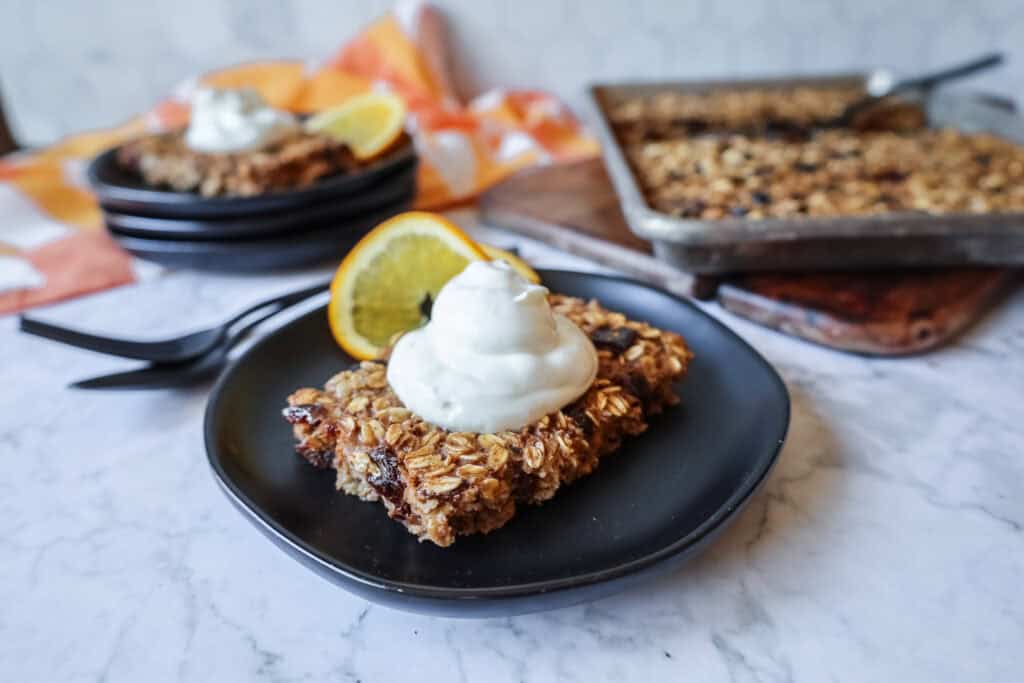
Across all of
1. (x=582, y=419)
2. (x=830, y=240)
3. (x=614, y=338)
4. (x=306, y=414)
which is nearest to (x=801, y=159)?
(x=830, y=240)

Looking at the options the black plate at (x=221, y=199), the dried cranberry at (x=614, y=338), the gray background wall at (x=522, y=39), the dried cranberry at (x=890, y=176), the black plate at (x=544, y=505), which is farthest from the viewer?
the gray background wall at (x=522, y=39)

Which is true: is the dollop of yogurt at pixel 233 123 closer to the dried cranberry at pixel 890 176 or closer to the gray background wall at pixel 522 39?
the gray background wall at pixel 522 39

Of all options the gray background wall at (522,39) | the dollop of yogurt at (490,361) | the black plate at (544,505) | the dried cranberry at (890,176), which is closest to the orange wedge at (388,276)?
the black plate at (544,505)

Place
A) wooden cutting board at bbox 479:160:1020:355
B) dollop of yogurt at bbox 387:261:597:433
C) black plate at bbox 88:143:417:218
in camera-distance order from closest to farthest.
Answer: dollop of yogurt at bbox 387:261:597:433 → wooden cutting board at bbox 479:160:1020:355 → black plate at bbox 88:143:417:218

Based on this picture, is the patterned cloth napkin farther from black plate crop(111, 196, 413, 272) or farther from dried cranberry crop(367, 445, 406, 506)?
dried cranberry crop(367, 445, 406, 506)

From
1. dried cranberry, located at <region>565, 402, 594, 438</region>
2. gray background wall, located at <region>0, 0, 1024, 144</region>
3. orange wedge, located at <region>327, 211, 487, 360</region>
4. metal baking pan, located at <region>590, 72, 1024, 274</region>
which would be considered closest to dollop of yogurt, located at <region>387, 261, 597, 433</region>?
dried cranberry, located at <region>565, 402, 594, 438</region>

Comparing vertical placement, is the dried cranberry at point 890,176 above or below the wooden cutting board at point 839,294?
above

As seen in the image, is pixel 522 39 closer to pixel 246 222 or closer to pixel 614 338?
pixel 246 222

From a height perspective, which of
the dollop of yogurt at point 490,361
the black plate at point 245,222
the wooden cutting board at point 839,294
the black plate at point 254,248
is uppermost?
the dollop of yogurt at point 490,361
